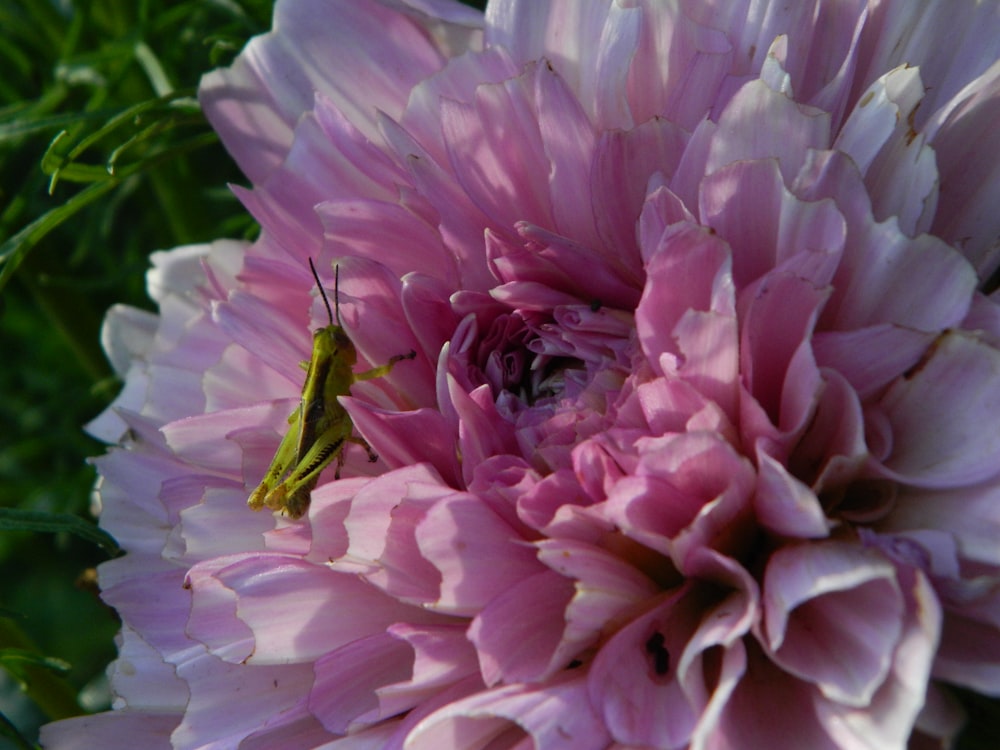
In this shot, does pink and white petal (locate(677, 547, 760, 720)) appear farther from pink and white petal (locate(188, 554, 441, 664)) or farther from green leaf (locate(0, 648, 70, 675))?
green leaf (locate(0, 648, 70, 675))

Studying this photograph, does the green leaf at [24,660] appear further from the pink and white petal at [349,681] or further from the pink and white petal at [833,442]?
the pink and white petal at [833,442]

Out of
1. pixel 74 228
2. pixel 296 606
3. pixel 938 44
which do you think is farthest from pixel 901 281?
pixel 74 228

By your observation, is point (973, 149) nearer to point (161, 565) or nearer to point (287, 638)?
point (287, 638)

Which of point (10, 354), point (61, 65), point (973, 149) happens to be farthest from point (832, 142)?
point (10, 354)

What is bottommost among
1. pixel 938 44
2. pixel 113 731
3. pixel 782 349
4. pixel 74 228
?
pixel 113 731

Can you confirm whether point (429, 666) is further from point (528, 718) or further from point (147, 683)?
point (147, 683)

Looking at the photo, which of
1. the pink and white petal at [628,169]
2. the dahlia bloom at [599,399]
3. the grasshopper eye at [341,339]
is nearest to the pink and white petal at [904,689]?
the dahlia bloom at [599,399]
